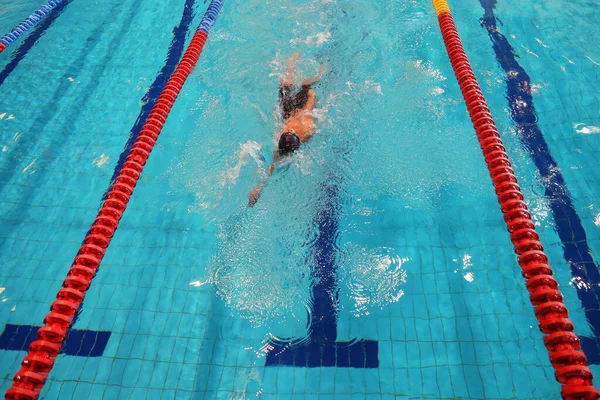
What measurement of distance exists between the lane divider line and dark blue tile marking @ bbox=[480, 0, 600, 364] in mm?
4017

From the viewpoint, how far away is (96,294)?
12.7 feet

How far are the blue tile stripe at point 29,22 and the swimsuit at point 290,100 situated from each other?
4.52 metres

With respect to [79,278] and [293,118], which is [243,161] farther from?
[79,278]

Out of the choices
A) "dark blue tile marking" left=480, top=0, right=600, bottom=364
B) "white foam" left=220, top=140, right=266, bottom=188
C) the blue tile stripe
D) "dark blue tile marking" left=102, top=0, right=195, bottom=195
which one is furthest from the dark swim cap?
the blue tile stripe

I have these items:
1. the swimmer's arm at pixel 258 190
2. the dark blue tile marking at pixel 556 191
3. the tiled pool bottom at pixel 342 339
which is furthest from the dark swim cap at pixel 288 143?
the dark blue tile marking at pixel 556 191

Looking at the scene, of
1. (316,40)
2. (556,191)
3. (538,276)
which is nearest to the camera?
(538,276)

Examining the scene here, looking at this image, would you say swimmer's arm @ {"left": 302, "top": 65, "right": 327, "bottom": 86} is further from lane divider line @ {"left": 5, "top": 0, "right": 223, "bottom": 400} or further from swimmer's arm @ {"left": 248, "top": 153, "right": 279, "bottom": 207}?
lane divider line @ {"left": 5, "top": 0, "right": 223, "bottom": 400}

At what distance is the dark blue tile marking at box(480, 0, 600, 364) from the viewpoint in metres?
3.49

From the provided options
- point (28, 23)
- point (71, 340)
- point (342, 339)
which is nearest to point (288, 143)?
point (342, 339)

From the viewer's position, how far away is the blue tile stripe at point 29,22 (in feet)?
20.5

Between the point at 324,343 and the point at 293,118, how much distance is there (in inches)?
113

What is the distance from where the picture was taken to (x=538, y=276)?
265cm

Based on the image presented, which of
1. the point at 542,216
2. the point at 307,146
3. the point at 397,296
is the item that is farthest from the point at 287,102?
the point at 542,216

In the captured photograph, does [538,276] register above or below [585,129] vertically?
above
